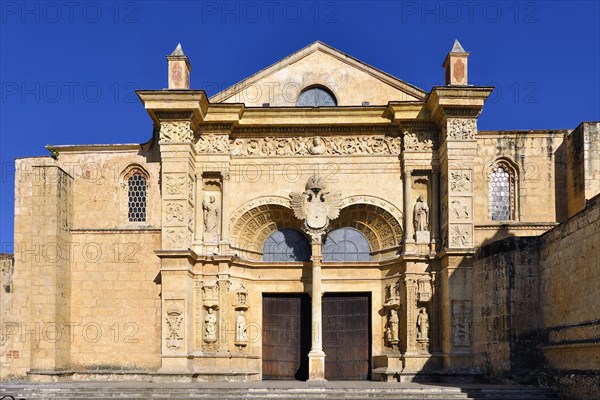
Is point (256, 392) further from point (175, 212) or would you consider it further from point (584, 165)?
point (584, 165)

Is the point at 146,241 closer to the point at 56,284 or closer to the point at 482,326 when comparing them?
A: the point at 56,284

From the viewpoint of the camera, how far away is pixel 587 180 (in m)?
24.6

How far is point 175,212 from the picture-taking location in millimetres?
23766

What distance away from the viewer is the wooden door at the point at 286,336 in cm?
2500

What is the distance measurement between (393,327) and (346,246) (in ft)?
10.1

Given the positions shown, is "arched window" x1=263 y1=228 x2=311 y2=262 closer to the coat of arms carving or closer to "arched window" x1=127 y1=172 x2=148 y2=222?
the coat of arms carving

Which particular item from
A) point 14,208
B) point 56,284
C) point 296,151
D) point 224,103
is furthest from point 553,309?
point 14,208

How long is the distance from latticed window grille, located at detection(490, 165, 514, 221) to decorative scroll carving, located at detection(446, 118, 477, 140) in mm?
2659

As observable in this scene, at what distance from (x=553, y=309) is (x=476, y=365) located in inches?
150

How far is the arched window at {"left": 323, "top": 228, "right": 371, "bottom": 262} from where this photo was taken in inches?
1015

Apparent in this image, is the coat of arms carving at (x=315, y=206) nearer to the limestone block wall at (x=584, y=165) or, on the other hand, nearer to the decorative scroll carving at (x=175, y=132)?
the decorative scroll carving at (x=175, y=132)

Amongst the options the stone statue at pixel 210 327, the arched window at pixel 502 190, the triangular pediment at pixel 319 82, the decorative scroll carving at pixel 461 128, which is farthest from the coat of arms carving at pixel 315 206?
the arched window at pixel 502 190

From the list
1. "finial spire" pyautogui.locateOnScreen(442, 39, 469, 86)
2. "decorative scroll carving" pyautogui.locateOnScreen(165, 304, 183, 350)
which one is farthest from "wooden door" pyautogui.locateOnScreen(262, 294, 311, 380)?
"finial spire" pyautogui.locateOnScreen(442, 39, 469, 86)

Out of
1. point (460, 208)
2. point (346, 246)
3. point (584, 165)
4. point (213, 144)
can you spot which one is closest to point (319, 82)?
point (213, 144)
